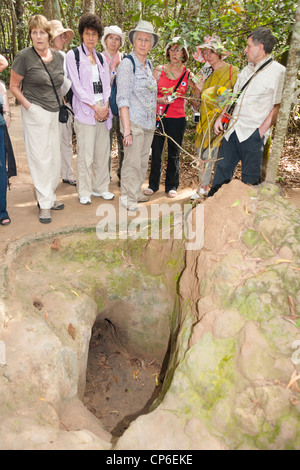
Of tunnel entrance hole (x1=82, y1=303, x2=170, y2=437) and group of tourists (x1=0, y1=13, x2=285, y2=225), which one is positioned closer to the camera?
tunnel entrance hole (x1=82, y1=303, x2=170, y2=437)

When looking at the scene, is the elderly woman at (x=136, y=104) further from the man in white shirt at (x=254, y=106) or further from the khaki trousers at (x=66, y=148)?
the khaki trousers at (x=66, y=148)

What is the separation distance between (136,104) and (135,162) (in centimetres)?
71

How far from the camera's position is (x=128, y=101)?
432cm

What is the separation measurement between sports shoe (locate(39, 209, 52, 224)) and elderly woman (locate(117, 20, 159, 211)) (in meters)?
1.04

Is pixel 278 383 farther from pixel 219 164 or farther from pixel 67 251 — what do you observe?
pixel 219 164

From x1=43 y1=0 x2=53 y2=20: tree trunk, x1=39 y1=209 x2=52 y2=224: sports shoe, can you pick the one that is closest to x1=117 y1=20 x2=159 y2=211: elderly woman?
x1=39 y1=209 x2=52 y2=224: sports shoe

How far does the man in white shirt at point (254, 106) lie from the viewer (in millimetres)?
3771

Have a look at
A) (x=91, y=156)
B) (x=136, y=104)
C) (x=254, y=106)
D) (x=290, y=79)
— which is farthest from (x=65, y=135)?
(x=290, y=79)

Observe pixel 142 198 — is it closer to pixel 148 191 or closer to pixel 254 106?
pixel 148 191

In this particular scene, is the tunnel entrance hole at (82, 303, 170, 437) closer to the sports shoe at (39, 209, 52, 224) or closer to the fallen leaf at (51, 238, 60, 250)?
the fallen leaf at (51, 238, 60, 250)

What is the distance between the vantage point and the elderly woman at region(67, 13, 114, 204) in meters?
4.30

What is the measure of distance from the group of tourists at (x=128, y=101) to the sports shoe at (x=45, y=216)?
0.04ft

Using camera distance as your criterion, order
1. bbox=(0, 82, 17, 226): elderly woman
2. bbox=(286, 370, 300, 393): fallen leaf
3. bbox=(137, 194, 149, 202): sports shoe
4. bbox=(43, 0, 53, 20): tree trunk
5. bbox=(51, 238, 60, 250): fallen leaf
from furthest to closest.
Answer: bbox=(43, 0, 53, 20): tree trunk
bbox=(137, 194, 149, 202): sports shoe
bbox=(0, 82, 17, 226): elderly woman
bbox=(51, 238, 60, 250): fallen leaf
bbox=(286, 370, 300, 393): fallen leaf

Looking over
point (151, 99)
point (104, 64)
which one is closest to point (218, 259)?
point (151, 99)
